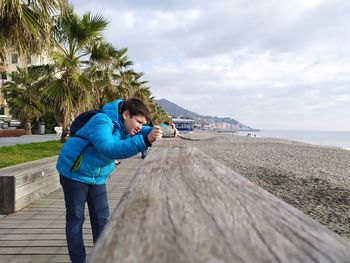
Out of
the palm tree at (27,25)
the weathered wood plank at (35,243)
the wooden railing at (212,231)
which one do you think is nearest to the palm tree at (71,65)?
the palm tree at (27,25)

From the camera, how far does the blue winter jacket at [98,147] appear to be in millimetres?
2316

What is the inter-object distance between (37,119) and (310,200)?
3750 cm

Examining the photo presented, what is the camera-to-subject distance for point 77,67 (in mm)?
14297

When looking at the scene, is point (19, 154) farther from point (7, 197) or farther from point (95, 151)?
point (95, 151)

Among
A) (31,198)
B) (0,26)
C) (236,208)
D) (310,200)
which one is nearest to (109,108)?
(236,208)

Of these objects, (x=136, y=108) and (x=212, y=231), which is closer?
(x=212, y=231)

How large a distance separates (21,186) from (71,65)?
9.53 meters

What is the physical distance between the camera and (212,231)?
86 centimetres

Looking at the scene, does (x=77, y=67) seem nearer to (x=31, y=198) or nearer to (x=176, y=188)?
(x=31, y=198)

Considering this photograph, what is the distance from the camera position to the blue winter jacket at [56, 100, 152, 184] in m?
2.32

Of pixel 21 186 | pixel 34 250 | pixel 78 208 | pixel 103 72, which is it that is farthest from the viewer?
pixel 103 72

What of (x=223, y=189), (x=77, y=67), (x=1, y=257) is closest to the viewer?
(x=223, y=189)

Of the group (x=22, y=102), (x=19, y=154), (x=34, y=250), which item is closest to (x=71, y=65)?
(x=19, y=154)

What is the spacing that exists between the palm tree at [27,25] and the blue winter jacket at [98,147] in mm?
5617
